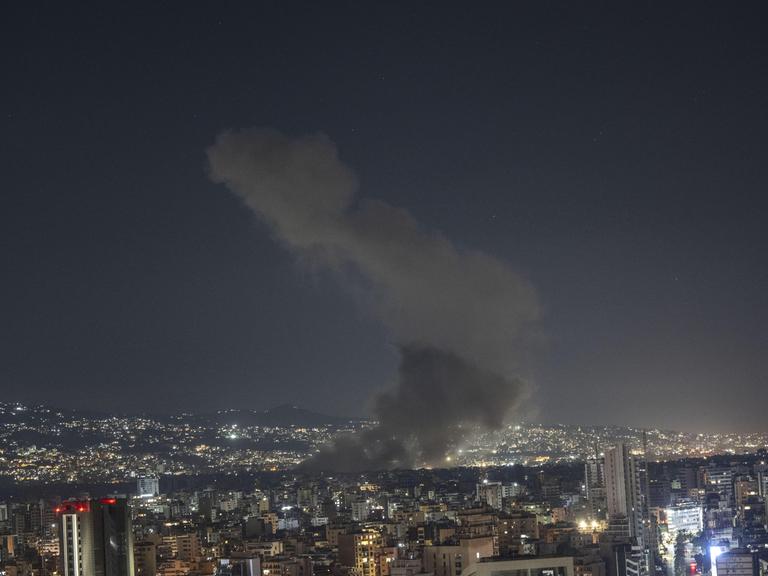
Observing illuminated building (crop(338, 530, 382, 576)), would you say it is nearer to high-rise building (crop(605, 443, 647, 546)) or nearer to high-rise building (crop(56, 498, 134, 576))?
high-rise building (crop(56, 498, 134, 576))

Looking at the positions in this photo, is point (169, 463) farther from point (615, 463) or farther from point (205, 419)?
point (615, 463)

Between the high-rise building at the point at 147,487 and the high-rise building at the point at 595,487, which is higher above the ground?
the high-rise building at the point at 147,487

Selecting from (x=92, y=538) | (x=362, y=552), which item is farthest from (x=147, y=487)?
(x=92, y=538)

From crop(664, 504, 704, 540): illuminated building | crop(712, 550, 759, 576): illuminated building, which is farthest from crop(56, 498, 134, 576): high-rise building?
crop(664, 504, 704, 540): illuminated building

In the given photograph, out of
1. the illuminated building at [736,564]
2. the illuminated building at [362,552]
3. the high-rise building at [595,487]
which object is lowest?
the illuminated building at [736,564]

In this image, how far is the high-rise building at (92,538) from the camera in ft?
35.6

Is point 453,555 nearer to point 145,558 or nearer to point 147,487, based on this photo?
point 145,558

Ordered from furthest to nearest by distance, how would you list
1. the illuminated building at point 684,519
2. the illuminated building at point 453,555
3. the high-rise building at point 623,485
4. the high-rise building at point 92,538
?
the illuminated building at point 684,519 < the high-rise building at point 623,485 < the illuminated building at point 453,555 < the high-rise building at point 92,538

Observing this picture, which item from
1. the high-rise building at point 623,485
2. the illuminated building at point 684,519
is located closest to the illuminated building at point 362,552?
the high-rise building at point 623,485

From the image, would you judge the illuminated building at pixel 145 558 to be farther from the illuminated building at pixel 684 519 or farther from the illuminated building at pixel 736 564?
the illuminated building at pixel 684 519

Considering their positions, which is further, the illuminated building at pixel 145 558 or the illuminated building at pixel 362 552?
the illuminated building at pixel 362 552

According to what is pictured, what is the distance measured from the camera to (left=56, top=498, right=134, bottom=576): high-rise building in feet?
35.6

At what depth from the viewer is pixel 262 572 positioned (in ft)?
54.5

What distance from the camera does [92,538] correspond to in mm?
10836
